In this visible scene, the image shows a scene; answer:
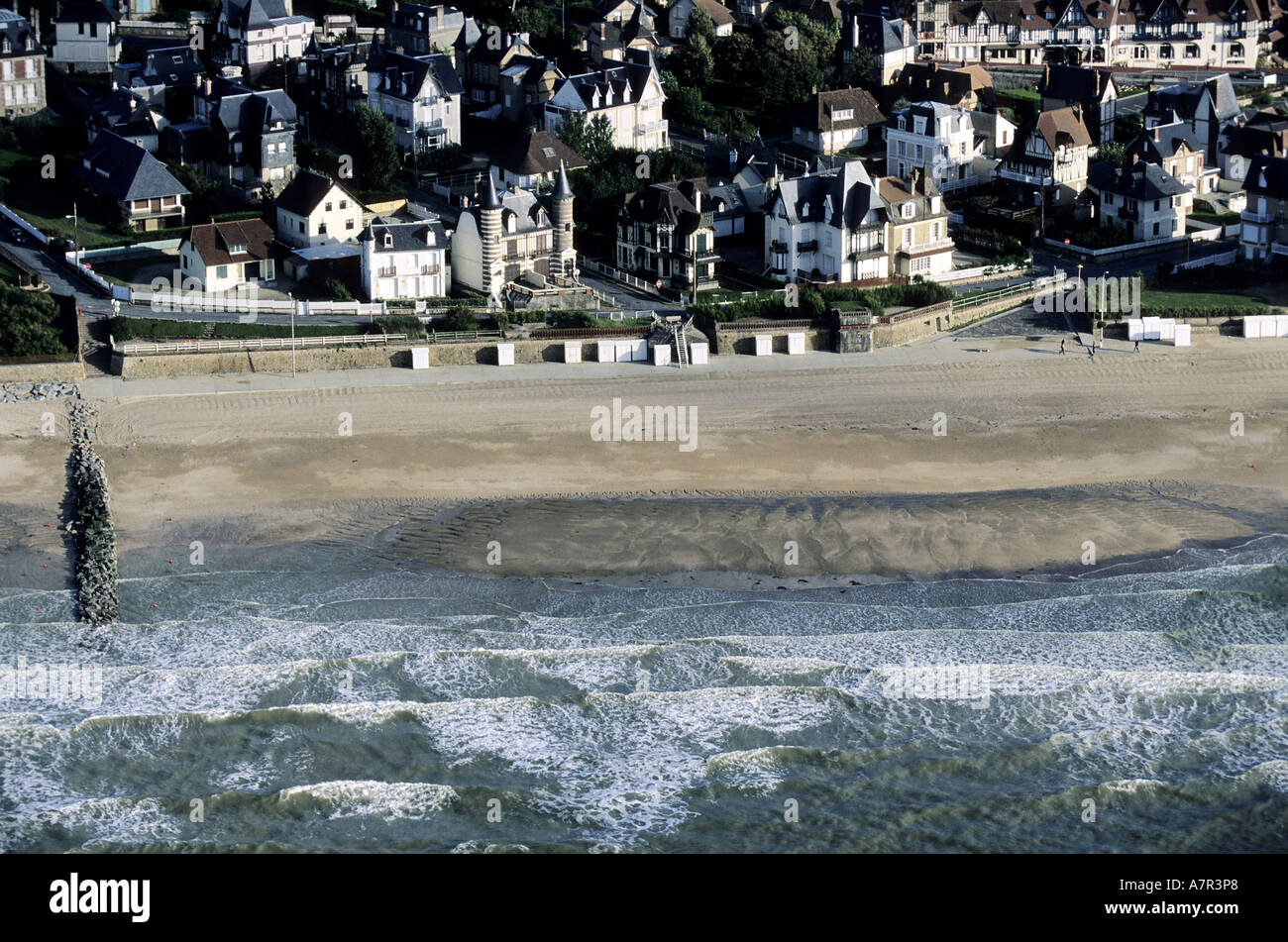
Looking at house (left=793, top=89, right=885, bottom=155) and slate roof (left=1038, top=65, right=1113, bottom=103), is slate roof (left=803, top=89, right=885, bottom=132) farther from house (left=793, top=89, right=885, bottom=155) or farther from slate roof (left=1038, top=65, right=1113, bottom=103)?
slate roof (left=1038, top=65, right=1113, bottom=103)

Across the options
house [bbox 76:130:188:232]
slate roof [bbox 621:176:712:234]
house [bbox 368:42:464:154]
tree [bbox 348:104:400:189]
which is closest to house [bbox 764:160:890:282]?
slate roof [bbox 621:176:712:234]

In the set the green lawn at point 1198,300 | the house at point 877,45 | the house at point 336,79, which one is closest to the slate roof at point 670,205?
the green lawn at point 1198,300

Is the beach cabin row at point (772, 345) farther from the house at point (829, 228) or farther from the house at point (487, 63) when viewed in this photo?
the house at point (487, 63)

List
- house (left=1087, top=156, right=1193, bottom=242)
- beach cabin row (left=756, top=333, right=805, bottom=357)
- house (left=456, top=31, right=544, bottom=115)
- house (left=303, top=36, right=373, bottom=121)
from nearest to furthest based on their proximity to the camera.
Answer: beach cabin row (left=756, top=333, right=805, bottom=357) → house (left=1087, top=156, right=1193, bottom=242) → house (left=303, top=36, right=373, bottom=121) → house (left=456, top=31, right=544, bottom=115)

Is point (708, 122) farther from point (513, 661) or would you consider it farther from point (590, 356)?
point (513, 661)

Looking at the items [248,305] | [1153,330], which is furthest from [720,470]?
[248,305]

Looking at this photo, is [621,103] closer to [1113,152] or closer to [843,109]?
[843,109]
